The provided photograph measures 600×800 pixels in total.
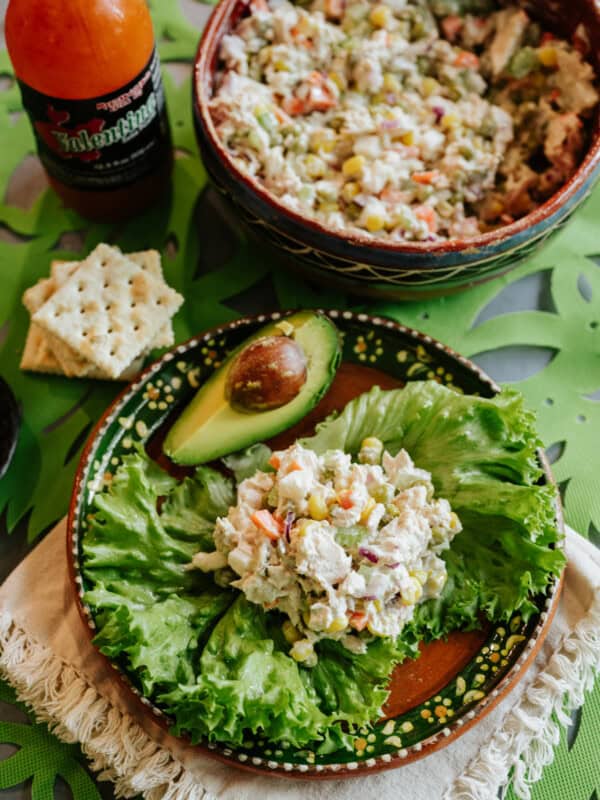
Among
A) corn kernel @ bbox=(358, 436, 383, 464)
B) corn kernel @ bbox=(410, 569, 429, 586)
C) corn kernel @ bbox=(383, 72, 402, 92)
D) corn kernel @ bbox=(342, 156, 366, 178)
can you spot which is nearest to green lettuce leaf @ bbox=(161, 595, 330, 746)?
corn kernel @ bbox=(410, 569, 429, 586)

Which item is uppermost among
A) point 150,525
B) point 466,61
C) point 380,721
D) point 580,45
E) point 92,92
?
point 580,45

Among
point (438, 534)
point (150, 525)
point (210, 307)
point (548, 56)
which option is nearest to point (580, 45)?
point (548, 56)

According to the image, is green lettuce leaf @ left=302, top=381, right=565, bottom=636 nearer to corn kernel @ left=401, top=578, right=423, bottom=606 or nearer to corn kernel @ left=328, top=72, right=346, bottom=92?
corn kernel @ left=401, top=578, right=423, bottom=606

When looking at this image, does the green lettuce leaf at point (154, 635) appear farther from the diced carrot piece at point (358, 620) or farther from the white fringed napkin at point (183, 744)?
the diced carrot piece at point (358, 620)

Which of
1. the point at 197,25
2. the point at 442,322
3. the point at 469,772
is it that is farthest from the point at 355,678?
the point at 197,25

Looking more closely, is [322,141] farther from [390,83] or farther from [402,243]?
[402,243]

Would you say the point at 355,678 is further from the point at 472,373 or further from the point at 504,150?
the point at 504,150
